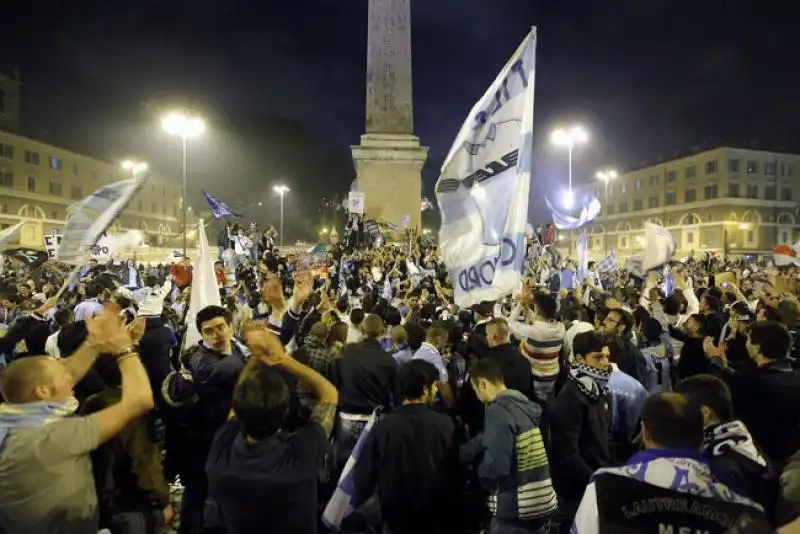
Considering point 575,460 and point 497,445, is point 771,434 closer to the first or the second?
point 575,460

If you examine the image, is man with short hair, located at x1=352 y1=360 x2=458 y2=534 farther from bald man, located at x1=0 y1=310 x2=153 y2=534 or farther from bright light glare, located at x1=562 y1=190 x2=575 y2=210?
bright light glare, located at x1=562 y1=190 x2=575 y2=210

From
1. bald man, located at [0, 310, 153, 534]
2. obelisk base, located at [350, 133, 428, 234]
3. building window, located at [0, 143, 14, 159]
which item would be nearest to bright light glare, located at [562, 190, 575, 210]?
bald man, located at [0, 310, 153, 534]

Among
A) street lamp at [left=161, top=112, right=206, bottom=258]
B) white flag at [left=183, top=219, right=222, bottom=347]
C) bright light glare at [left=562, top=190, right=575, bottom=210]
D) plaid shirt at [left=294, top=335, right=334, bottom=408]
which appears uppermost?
street lamp at [left=161, top=112, right=206, bottom=258]

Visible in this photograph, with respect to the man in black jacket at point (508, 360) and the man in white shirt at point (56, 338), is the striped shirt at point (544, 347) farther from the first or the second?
the man in white shirt at point (56, 338)

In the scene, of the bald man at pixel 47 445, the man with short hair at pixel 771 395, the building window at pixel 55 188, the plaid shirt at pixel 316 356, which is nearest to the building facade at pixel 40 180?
the building window at pixel 55 188

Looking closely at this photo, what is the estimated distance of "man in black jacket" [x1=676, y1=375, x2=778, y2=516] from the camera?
2744 mm

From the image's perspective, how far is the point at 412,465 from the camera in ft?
11.0

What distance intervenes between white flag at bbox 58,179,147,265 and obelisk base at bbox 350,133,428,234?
21400 millimetres

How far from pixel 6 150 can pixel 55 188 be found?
8.04 metres

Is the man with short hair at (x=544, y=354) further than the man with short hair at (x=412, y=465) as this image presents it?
→ Yes

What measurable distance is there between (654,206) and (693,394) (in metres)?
88.3

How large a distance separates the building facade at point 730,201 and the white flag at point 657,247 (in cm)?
5929

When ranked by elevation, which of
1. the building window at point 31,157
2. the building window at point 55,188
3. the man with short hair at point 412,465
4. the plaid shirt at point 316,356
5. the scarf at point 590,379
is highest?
the building window at point 31,157

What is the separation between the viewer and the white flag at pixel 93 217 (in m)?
7.18
